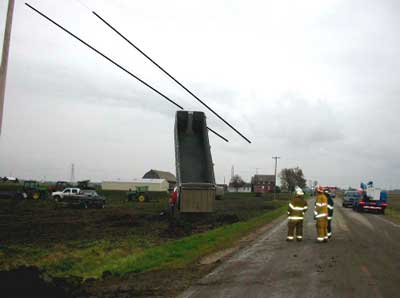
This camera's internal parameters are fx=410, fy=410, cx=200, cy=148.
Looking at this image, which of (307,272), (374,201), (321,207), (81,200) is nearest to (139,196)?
(81,200)

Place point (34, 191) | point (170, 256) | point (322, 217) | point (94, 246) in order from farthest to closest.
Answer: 1. point (34, 191)
2. point (94, 246)
3. point (322, 217)
4. point (170, 256)

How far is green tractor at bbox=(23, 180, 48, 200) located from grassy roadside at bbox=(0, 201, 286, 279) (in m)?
29.4

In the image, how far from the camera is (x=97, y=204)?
33.8 m

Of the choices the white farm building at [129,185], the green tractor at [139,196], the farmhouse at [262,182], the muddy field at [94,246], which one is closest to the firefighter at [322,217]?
the muddy field at [94,246]

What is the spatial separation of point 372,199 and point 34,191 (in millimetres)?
31921

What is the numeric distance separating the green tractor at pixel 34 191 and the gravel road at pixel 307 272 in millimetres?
33606

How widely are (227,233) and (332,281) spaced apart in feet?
30.9

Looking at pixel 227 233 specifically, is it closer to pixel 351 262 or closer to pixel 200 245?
pixel 200 245

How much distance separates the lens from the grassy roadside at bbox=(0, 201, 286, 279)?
33.2 ft

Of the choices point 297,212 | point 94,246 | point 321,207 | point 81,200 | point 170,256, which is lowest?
point 94,246

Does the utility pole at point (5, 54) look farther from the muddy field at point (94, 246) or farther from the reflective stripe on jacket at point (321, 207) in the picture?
the reflective stripe on jacket at point (321, 207)

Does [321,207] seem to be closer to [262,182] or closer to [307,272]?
[307,272]

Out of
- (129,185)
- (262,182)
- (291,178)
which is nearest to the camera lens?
(129,185)

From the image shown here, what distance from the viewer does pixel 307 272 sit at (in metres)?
8.48
